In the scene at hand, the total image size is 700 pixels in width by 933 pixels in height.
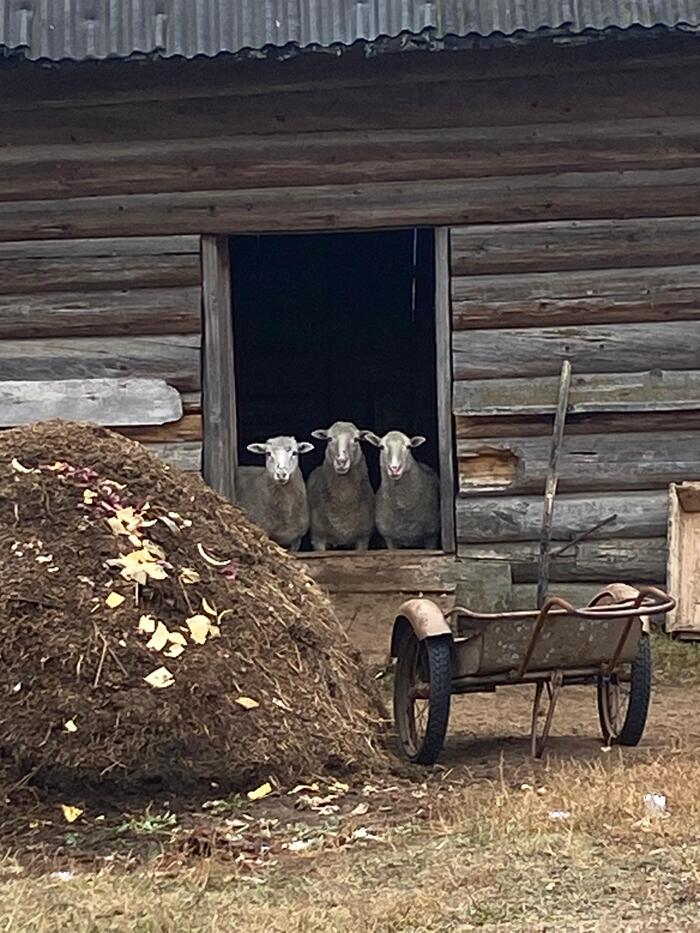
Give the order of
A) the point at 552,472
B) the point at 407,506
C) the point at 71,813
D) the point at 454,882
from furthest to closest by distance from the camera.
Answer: the point at 407,506, the point at 552,472, the point at 71,813, the point at 454,882

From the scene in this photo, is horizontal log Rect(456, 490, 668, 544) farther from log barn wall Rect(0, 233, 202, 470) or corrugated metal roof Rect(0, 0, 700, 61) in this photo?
corrugated metal roof Rect(0, 0, 700, 61)

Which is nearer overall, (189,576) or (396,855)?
(396,855)

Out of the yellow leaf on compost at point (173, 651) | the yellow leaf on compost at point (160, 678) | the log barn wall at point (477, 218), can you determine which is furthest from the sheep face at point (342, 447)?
the yellow leaf on compost at point (160, 678)

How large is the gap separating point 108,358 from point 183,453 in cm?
87

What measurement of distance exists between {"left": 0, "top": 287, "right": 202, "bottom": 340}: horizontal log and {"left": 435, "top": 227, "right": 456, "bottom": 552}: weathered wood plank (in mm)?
1814

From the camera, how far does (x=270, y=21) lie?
10273 millimetres

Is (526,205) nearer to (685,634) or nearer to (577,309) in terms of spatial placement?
(577,309)

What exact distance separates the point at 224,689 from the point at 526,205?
17.7ft

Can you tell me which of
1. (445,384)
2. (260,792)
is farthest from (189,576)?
(445,384)

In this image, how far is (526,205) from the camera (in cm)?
1107

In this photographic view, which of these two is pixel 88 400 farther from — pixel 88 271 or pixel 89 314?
pixel 88 271

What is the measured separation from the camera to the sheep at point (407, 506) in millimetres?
12898

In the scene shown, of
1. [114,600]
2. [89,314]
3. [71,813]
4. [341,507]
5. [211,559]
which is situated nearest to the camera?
[71,813]

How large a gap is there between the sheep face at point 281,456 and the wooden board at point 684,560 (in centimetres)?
311
